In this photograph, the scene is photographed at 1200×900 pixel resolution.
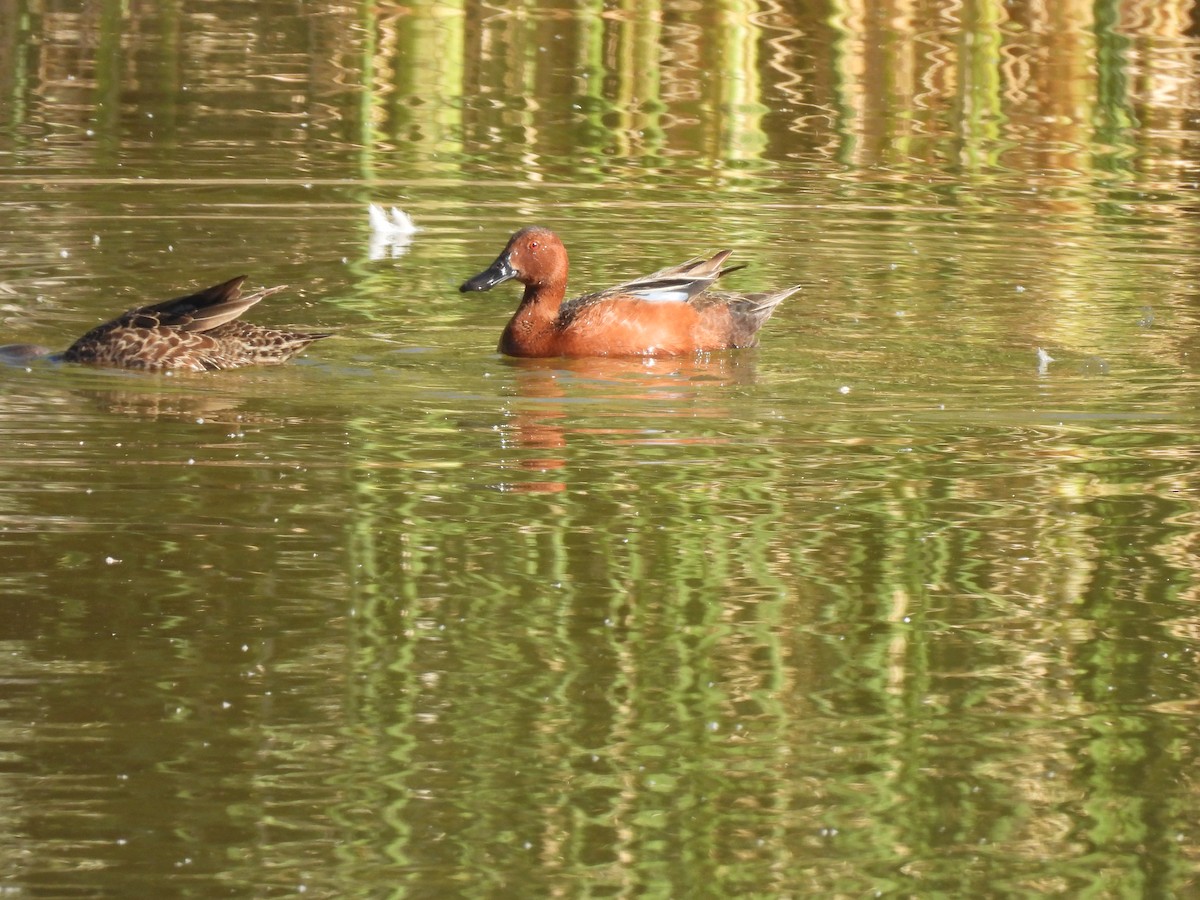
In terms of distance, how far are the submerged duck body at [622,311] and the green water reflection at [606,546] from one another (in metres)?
0.21

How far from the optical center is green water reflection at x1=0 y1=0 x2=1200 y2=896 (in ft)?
16.4

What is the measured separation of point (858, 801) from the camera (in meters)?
5.14

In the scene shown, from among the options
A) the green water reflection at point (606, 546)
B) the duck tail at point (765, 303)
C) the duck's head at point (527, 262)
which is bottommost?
the green water reflection at point (606, 546)

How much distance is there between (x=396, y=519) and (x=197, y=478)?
0.83 metres

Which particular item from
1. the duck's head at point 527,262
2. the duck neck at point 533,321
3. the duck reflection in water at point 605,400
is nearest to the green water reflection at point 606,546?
the duck reflection in water at point 605,400

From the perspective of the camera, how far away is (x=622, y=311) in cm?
991

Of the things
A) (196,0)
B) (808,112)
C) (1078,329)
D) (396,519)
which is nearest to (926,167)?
(808,112)

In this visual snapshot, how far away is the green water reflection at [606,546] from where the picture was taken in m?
5.01

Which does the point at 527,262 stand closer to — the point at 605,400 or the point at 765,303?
the point at 765,303

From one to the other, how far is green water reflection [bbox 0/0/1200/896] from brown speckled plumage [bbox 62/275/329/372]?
13 cm

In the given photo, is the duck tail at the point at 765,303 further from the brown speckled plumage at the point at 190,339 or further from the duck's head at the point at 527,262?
the brown speckled plumage at the point at 190,339

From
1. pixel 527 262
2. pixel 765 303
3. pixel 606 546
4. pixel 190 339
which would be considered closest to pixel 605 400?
pixel 527 262

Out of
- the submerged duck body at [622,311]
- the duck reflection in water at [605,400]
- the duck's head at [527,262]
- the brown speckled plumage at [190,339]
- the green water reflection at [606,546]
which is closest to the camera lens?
the green water reflection at [606,546]

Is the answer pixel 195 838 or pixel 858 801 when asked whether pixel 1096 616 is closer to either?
pixel 858 801
